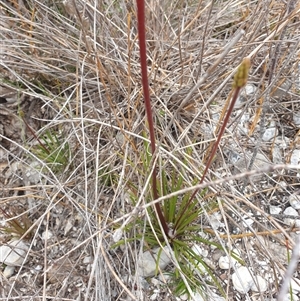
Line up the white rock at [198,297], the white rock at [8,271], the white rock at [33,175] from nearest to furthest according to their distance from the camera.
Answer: the white rock at [198,297] → the white rock at [8,271] → the white rock at [33,175]

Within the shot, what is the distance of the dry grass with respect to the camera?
0.88 m

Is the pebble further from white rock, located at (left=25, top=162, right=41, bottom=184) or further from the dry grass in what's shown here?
white rock, located at (left=25, top=162, right=41, bottom=184)

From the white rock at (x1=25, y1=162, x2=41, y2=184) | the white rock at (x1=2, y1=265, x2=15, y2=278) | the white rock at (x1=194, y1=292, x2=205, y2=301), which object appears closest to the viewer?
the white rock at (x1=194, y1=292, x2=205, y2=301)

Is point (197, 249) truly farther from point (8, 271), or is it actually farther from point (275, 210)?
point (8, 271)

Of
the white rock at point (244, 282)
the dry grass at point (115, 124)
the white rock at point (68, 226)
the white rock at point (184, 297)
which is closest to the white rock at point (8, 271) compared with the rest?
the dry grass at point (115, 124)

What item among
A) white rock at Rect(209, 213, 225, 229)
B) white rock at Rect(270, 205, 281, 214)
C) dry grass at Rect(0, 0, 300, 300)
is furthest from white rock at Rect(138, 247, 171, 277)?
white rock at Rect(270, 205, 281, 214)

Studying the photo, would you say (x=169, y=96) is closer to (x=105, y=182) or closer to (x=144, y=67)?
(x=105, y=182)

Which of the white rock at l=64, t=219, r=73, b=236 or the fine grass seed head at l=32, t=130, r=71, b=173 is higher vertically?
the fine grass seed head at l=32, t=130, r=71, b=173

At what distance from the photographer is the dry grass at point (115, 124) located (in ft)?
2.90

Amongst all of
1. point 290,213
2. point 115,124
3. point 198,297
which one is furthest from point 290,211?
point 115,124

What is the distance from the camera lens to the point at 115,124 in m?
1.00

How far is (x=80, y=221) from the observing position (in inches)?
39.5

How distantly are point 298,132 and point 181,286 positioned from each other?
50 cm

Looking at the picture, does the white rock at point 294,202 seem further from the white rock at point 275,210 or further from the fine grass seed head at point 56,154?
the fine grass seed head at point 56,154
